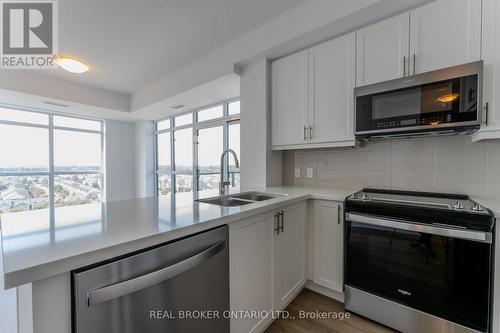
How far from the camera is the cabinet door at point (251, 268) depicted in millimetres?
1265

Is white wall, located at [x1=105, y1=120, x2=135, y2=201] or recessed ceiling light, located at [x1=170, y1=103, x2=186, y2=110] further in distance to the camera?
white wall, located at [x1=105, y1=120, x2=135, y2=201]

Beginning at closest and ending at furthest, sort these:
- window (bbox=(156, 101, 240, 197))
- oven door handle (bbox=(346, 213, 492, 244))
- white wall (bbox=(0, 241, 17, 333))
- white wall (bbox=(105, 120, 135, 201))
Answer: white wall (bbox=(0, 241, 17, 333)), oven door handle (bbox=(346, 213, 492, 244)), window (bbox=(156, 101, 240, 197)), white wall (bbox=(105, 120, 135, 201))

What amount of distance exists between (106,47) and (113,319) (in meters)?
3.17

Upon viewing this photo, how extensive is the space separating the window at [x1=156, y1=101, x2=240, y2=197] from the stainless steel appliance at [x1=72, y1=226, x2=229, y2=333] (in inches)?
100

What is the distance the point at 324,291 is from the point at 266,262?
0.94m

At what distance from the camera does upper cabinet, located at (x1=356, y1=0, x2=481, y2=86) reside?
1.47 metres

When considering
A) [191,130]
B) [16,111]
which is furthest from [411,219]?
[16,111]

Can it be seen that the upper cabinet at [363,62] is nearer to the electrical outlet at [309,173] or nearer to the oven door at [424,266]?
the electrical outlet at [309,173]

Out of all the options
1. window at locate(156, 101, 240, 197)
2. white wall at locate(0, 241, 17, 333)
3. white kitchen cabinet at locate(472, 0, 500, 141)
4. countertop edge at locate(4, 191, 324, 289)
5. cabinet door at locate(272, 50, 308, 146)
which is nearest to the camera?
countertop edge at locate(4, 191, 324, 289)

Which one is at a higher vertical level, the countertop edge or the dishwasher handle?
the countertop edge

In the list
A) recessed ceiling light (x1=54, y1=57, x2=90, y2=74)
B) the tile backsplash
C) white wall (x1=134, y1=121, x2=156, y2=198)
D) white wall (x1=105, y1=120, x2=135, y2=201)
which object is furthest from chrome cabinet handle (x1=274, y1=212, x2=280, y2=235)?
white wall (x1=105, y1=120, x2=135, y2=201)

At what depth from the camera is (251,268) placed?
1.38 metres
